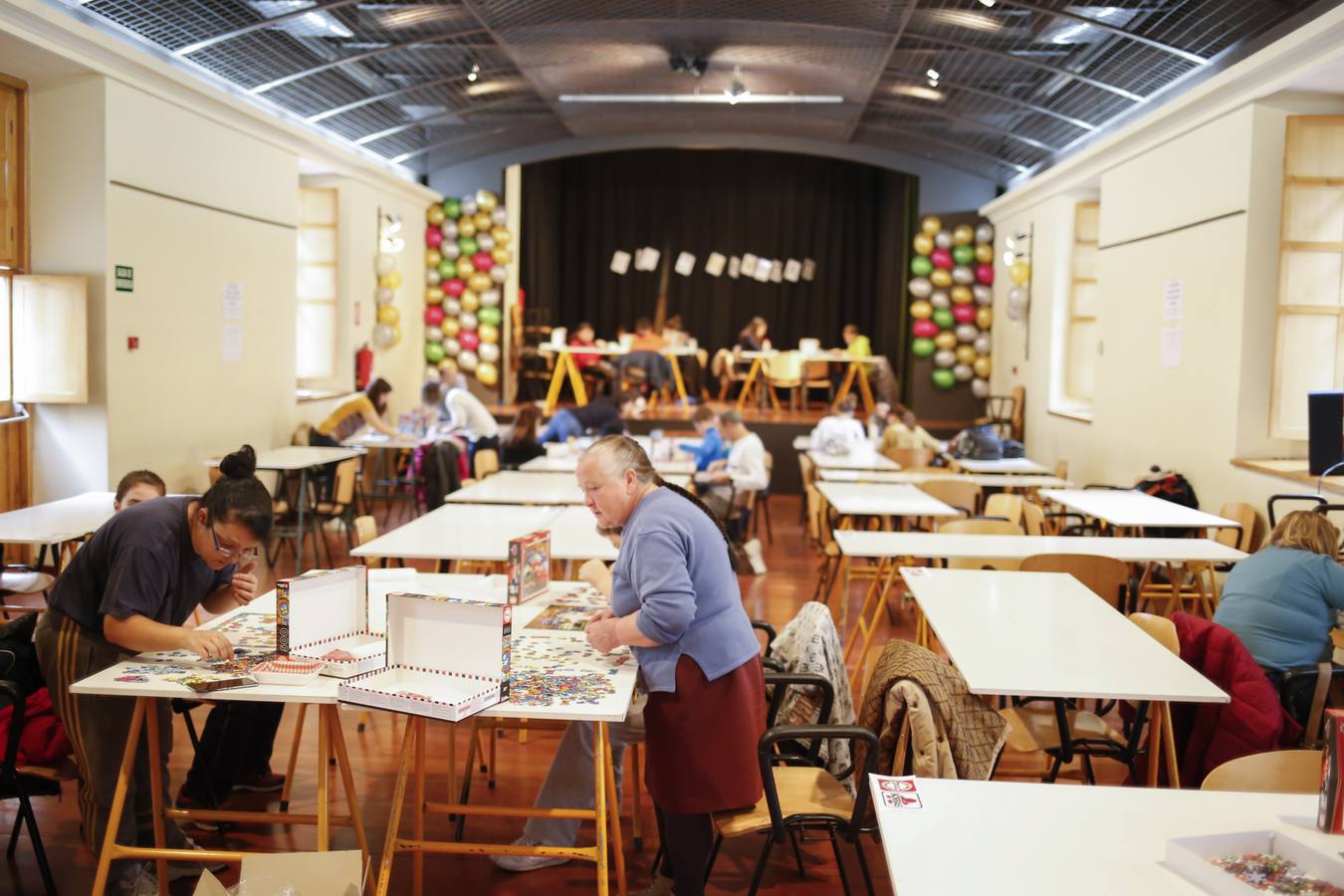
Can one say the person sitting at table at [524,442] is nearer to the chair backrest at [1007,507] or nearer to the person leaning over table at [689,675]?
the chair backrest at [1007,507]

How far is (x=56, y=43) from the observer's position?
6.91 metres

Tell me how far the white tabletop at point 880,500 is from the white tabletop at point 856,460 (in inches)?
48.2

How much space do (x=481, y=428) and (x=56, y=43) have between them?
447 centimetres

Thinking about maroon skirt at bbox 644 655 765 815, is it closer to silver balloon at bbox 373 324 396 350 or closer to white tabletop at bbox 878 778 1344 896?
white tabletop at bbox 878 778 1344 896

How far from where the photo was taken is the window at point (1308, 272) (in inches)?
295

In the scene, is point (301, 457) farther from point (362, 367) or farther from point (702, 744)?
point (702, 744)

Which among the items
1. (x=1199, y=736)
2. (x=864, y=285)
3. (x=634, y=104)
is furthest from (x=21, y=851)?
(x=864, y=285)

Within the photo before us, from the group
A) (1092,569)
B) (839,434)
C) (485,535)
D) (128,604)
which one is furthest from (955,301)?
(128,604)

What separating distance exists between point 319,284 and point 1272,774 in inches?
437

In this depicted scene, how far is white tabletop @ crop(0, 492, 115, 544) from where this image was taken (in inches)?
205

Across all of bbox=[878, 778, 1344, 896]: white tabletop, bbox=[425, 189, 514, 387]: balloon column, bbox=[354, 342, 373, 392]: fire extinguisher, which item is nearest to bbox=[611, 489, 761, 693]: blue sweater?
bbox=[878, 778, 1344, 896]: white tabletop

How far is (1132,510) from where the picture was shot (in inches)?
254

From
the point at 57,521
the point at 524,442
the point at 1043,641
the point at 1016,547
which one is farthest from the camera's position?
the point at 524,442

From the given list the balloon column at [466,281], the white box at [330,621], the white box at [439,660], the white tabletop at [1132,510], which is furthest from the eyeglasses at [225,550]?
the balloon column at [466,281]
